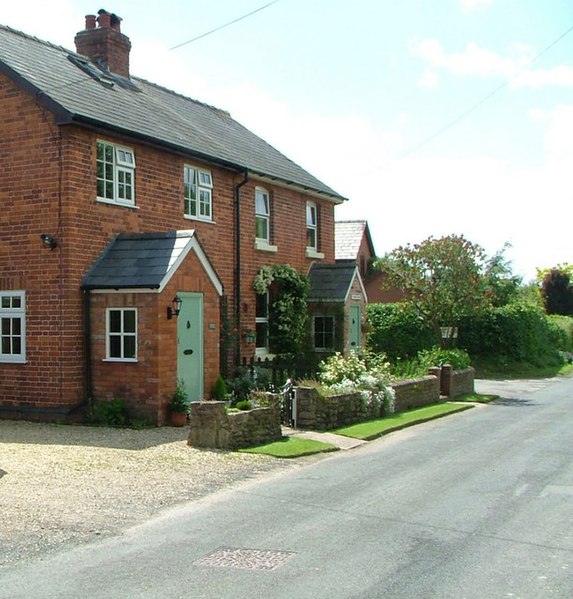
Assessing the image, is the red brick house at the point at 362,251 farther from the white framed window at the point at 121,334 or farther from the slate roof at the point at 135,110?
the white framed window at the point at 121,334

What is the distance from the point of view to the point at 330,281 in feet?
84.0

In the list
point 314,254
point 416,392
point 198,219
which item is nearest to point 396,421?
point 416,392

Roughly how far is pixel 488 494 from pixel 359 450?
437 centimetres

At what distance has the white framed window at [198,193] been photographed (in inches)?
795

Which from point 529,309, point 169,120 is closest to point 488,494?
point 169,120

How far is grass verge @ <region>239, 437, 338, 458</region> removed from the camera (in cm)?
1318

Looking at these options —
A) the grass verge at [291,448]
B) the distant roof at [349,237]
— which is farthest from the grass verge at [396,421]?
the distant roof at [349,237]

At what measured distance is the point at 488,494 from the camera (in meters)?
10.1

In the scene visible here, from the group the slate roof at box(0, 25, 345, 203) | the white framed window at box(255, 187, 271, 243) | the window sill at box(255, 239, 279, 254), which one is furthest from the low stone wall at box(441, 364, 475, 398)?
the slate roof at box(0, 25, 345, 203)

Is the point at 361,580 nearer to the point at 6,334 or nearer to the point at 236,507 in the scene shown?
the point at 236,507

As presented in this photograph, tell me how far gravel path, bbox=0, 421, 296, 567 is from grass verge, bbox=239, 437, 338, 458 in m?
0.40

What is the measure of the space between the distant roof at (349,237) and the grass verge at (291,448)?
33.2 metres

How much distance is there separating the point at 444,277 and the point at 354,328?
3.34 metres

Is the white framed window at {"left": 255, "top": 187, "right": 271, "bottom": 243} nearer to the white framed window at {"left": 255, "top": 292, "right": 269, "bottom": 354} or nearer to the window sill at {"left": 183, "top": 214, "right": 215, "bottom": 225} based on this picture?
the white framed window at {"left": 255, "top": 292, "right": 269, "bottom": 354}
